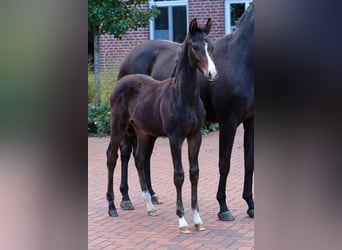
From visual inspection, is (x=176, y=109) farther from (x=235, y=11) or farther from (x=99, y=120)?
(x=235, y=11)

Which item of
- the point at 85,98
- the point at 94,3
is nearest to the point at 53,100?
the point at 85,98

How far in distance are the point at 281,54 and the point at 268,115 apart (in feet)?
0.69

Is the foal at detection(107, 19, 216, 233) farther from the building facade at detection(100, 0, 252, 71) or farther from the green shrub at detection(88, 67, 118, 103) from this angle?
the building facade at detection(100, 0, 252, 71)

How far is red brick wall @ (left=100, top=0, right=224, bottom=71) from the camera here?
17.6 meters

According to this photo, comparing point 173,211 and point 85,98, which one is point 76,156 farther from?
point 173,211

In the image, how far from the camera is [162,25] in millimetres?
18531

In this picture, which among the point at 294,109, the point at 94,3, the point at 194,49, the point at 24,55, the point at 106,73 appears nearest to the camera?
the point at 294,109

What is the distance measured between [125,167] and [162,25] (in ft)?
37.8

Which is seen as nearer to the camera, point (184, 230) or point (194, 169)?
point (184, 230)

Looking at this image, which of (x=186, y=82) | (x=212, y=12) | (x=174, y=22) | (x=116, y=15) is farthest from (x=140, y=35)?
(x=186, y=82)

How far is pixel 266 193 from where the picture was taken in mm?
2047

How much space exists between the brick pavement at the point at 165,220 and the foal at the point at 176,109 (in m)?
0.21

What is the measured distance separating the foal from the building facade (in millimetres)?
10872

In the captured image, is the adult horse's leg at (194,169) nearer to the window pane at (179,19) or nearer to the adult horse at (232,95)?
the adult horse at (232,95)
